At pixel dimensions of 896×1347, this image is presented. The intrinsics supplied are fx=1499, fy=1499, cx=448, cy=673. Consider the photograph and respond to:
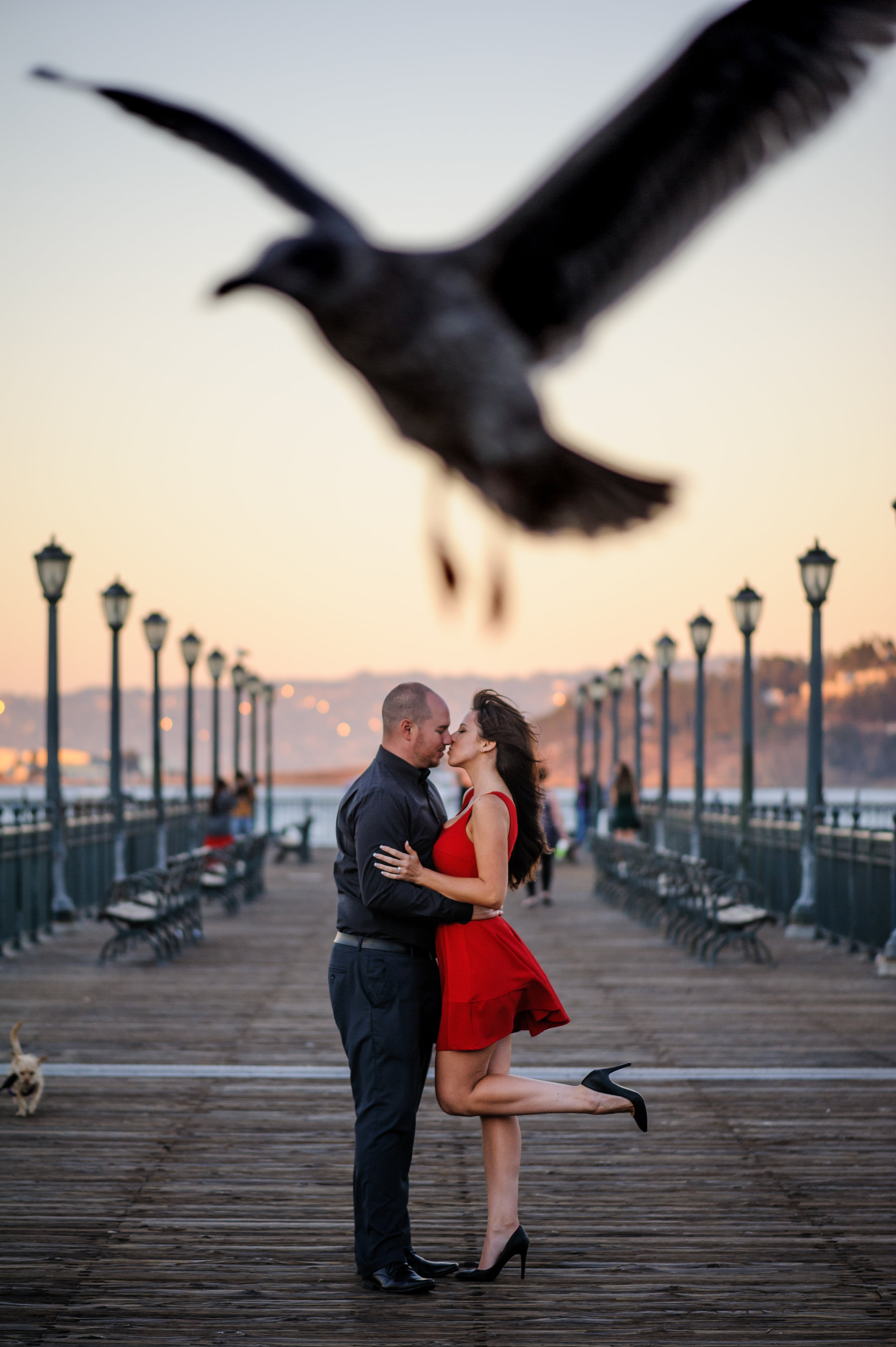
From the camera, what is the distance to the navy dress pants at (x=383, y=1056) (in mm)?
5098

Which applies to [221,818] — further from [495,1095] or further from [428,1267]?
[495,1095]

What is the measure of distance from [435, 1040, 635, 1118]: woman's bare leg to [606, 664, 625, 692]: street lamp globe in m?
30.6

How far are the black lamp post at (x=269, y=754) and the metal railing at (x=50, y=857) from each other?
1639cm

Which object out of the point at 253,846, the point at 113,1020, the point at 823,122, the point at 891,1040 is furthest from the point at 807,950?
the point at 823,122

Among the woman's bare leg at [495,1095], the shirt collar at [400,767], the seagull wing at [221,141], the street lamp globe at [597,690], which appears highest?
the street lamp globe at [597,690]

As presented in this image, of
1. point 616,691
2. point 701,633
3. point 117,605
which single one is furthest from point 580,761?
point 117,605

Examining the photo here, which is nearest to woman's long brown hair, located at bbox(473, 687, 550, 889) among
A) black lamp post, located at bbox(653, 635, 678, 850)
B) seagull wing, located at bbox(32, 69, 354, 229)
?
seagull wing, located at bbox(32, 69, 354, 229)

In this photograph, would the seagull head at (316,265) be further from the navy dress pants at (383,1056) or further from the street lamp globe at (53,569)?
the street lamp globe at (53,569)

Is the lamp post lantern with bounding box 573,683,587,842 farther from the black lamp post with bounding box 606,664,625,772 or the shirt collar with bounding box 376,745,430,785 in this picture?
the shirt collar with bounding box 376,745,430,785

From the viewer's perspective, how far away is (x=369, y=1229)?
5242 mm

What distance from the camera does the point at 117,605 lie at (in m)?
21.8

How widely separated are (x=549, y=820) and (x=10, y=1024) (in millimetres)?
12492

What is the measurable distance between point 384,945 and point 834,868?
1291cm

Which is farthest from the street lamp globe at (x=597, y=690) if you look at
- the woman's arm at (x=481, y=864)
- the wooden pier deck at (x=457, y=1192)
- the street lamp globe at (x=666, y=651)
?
the woman's arm at (x=481, y=864)
